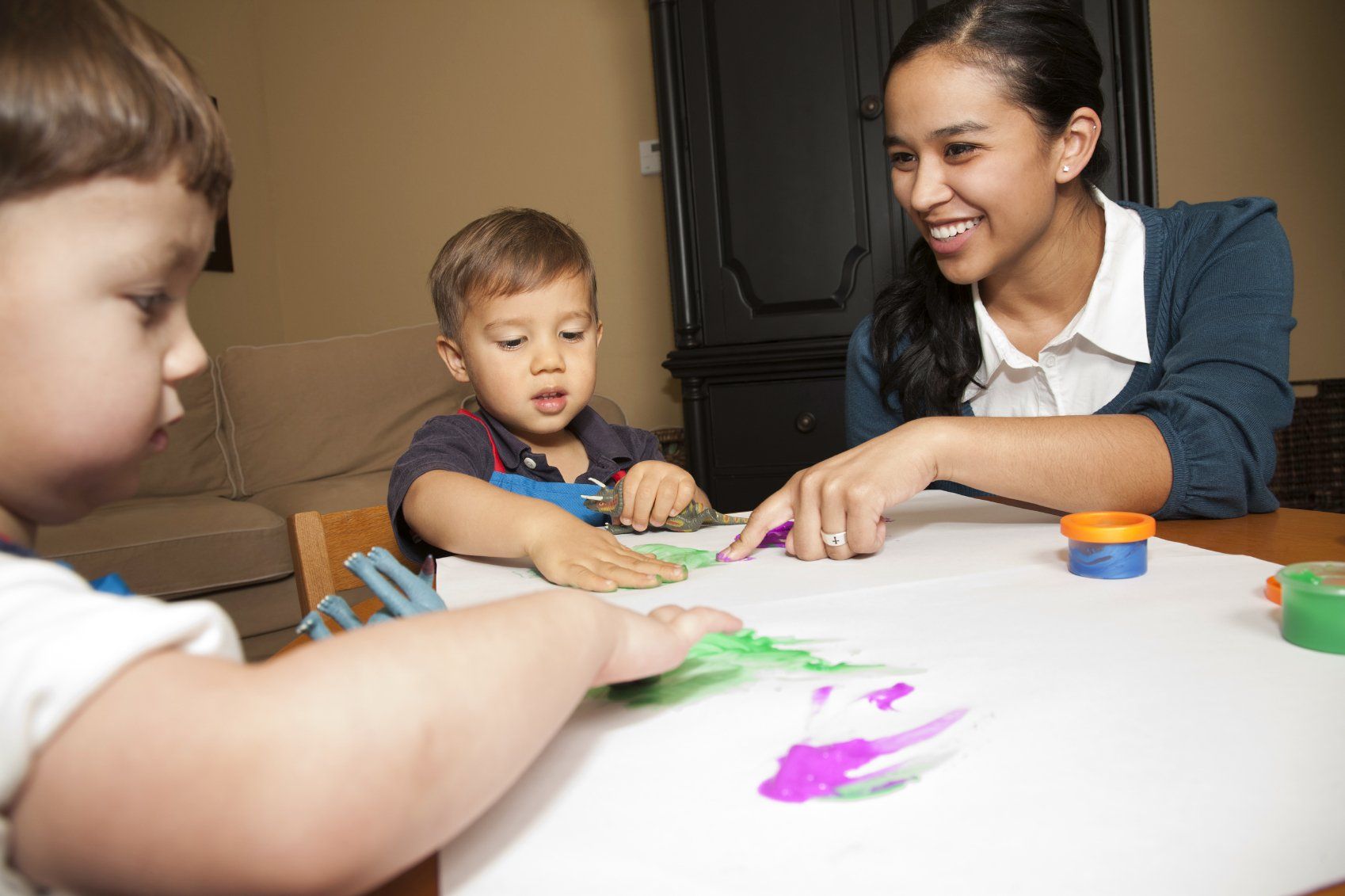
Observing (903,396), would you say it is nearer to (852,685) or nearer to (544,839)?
(852,685)

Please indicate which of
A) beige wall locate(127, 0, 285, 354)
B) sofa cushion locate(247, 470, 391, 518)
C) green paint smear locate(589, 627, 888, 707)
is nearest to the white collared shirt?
green paint smear locate(589, 627, 888, 707)

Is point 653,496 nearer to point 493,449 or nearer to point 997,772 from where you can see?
point 493,449

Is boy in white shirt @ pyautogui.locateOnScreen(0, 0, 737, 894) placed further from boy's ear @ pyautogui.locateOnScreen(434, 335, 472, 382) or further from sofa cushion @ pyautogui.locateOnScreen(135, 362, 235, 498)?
sofa cushion @ pyautogui.locateOnScreen(135, 362, 235, 498)

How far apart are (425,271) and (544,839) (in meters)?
3.54

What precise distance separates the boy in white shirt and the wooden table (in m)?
0.45

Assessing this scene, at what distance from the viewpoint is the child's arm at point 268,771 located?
27cm

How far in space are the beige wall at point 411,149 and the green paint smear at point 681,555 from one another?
2.54 meters

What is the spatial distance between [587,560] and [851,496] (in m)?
0.24

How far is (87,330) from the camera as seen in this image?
0.36 m

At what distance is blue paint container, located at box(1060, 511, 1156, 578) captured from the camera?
2.13ft

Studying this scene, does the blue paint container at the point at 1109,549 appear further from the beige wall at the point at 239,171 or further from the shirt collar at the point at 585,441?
the beige wall at the point at 239,171

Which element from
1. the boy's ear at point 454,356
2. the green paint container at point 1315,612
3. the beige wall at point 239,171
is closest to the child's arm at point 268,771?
the green paint container at point 1315,612

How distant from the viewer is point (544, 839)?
357mm

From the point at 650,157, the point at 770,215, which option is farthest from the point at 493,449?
the point at 650,157
